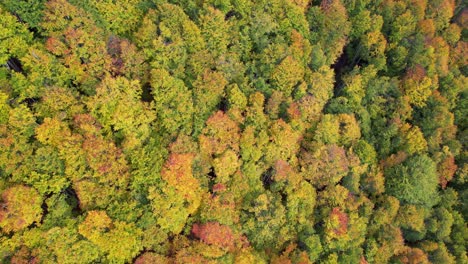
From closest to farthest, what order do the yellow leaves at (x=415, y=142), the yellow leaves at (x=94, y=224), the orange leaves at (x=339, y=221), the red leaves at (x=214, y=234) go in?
the yellow leaves at (x=94, y=224), the red leaves at (x=214, y=234), the orange leaves at (x=339, y=221), the yellow leaves at (x=415, y=142)

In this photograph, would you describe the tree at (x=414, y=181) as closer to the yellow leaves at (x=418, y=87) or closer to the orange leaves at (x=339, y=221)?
the yellow leaves at (x=418, y=87)

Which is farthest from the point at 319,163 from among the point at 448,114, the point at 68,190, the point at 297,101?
the point at 68,190

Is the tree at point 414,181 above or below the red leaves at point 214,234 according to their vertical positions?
above

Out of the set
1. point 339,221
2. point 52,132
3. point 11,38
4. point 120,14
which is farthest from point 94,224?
point 339,221

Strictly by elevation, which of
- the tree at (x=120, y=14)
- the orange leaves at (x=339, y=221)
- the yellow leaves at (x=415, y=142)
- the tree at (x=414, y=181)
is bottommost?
the orange leaves at (x=339, y=221)

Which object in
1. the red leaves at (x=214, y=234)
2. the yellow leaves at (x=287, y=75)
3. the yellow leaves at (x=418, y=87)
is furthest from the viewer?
the yellow leaves at (x=418, y=87)

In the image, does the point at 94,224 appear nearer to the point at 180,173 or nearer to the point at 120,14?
the point at 180,173

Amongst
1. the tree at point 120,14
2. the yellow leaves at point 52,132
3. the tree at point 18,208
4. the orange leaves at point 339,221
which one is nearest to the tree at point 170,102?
the tree at point 120,14
